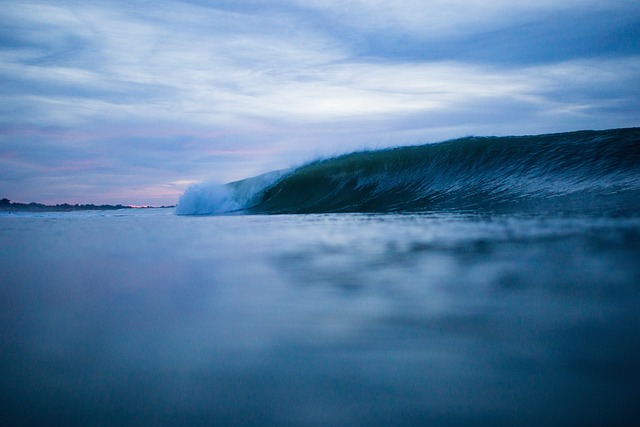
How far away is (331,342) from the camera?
1157 mm

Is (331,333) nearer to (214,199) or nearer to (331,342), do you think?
(331,342)

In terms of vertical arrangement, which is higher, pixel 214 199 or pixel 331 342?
pixel 214 199

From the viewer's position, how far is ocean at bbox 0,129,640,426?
812 millimetres

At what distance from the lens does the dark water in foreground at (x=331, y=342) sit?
81 centimetres

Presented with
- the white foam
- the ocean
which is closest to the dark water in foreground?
the ocean

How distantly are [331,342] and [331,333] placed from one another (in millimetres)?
74

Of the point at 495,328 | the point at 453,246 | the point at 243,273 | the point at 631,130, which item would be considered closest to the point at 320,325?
the point at 495,328

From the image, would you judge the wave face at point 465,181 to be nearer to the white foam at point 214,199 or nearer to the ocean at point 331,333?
the white foam at point 214,199

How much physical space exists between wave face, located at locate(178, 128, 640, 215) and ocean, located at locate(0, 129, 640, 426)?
3.45 metres

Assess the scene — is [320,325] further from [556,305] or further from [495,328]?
[556,305]

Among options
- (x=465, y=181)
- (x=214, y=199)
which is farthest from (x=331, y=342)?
(x=214, y=199)

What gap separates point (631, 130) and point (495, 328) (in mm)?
10983

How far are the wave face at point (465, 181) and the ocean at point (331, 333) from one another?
3.45 meters

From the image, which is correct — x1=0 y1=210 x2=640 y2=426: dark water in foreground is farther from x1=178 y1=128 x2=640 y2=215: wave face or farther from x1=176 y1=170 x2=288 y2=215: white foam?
x1=176 y1=170 x2=288 y2=215: white foam
